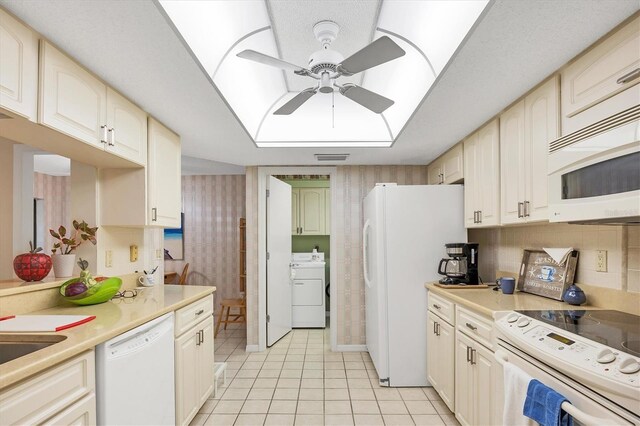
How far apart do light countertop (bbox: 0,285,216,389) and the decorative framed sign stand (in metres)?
2.28

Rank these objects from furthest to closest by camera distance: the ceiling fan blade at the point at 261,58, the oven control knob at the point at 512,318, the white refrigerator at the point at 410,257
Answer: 1. the white refrigerator at the point at 410,257
2. the oven control knob at the point at 512,318
3. the ceiling fan blade at the point at 261,58

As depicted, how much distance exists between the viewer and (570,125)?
1.76 metres

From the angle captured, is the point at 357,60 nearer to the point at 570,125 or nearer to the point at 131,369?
the point at 570,125

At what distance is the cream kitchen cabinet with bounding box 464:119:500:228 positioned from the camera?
248 cm

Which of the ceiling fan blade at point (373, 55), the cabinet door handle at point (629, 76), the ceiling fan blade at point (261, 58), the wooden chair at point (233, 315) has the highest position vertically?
the ceiling fan blade at point (261, 58)

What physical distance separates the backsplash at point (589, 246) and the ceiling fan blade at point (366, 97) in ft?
4.37

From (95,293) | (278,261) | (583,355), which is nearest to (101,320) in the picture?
(95,293)

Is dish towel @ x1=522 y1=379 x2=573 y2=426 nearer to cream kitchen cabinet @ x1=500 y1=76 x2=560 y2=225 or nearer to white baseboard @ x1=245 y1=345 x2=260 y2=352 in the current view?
cream kitchen cabinet @ x1=500 y1=76 x2=560 y2=225

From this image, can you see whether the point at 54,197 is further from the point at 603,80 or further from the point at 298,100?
the point at 603,80

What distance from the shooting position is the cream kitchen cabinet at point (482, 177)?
248 cm

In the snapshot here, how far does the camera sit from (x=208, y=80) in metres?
1.90

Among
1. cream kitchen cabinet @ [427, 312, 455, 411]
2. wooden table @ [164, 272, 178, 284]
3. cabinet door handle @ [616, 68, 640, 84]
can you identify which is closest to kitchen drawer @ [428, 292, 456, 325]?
cream kitchen cabinet @ [427, 312, 455, 411]

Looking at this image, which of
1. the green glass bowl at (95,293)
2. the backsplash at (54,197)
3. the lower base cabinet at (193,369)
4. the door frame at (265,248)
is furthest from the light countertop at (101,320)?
the backsplash at (54,197)

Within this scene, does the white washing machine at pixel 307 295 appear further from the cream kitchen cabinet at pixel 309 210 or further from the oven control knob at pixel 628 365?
the oven control knob at pixel 628 365
